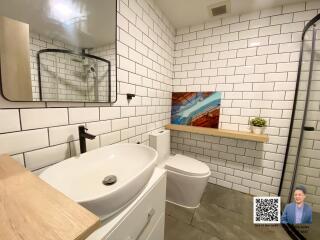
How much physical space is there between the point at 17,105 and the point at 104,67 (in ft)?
1.94

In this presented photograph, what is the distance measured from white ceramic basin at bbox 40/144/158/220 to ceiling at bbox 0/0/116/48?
70 centimetres

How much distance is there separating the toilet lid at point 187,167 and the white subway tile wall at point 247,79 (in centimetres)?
49

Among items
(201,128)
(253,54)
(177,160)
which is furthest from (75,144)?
(253,54)

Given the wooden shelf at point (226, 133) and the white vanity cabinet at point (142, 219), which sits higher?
the wooden shelf at point (226, 133)

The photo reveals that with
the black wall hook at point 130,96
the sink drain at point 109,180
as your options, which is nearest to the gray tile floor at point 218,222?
the sink drain at point 109,180

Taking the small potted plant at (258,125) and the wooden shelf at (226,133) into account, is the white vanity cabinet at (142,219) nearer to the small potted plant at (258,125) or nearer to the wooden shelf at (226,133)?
the wooden shelf at (226,133)

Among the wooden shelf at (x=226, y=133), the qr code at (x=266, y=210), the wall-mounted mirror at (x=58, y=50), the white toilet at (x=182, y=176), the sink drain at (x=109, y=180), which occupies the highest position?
the wall-mounted mirror at (x=58, y=50)

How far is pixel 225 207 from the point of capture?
5.54ft

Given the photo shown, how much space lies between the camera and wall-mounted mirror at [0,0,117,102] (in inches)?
26.4

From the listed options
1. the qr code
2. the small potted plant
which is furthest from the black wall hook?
the qr code

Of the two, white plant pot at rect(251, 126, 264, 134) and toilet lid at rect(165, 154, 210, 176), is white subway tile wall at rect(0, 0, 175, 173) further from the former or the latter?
white plant pot at rect(251, 126, 264, 134)

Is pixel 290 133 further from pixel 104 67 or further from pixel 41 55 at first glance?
pixel 41 55

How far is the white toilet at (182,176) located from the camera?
153 centimetres

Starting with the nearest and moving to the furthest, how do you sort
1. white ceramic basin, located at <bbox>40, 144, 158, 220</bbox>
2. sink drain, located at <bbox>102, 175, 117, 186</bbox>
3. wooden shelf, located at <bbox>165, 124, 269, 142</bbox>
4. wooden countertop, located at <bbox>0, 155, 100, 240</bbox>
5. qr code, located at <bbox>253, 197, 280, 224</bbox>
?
1. wooden countertop, located at <bbox>0, 155, 100, 240</bbox>
2. white ceramic basin, located at <bbox>40, 144, 158, 220</bbox>
3. sink drain, located at <bbox>102, 175, 117, 186</bbox>
4. qr code, located at <bbox>253, 197, 280, 224</bbox>
5. wooden shelf, located at <bbox>165, 124, 269, 142</bbox>
